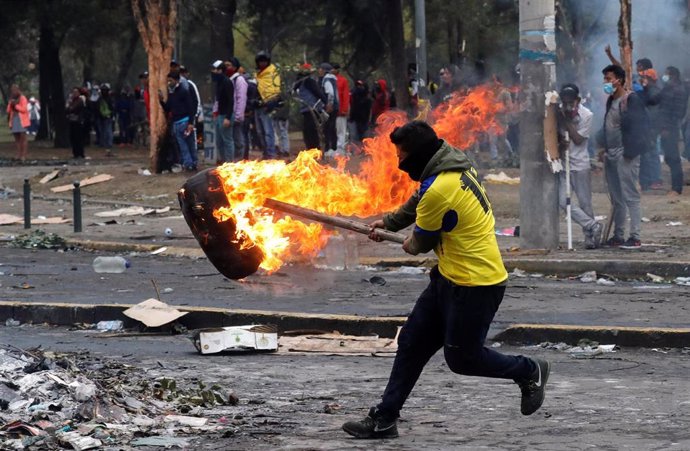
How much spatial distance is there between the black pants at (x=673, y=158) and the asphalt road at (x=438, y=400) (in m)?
12.4

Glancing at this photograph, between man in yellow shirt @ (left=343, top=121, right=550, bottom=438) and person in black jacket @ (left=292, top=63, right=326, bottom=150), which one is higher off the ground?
person in black jacket @ (left=292, top=63, right=326, bottom=150)

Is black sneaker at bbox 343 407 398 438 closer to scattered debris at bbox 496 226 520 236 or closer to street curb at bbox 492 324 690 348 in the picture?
street curb at bbox 492 324 690 348

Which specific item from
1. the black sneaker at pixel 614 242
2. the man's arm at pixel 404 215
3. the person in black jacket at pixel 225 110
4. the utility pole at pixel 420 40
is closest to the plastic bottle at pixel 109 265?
the black sneaker at pixel 614 242

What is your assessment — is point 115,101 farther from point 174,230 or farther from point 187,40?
point 174,230

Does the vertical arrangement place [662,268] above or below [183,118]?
below

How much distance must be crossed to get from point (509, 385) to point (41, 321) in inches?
201

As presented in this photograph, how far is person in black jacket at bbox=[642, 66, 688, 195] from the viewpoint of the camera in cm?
2230

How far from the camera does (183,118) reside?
24812mm

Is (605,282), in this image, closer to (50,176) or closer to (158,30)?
(158,30)

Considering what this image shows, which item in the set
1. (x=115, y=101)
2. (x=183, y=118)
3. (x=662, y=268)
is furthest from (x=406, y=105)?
(x=662, y=268)

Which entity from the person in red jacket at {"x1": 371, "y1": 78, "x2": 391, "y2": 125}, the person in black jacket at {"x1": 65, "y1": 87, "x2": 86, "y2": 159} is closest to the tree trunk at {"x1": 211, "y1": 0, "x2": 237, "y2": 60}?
the person in black jacket at {"x1": 65, "y1": 87, "x2": 86, "y2": 159}

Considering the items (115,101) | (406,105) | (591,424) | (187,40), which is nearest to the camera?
(591,424)

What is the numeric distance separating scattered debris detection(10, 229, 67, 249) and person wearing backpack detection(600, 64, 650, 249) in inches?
294

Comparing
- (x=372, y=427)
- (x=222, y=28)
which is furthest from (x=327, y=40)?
(x=372, y=427)
